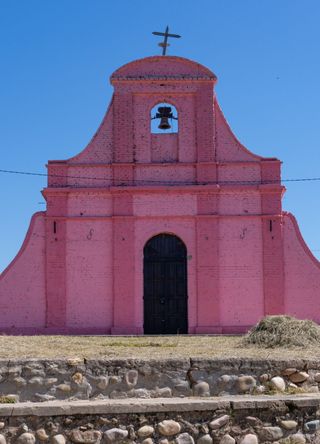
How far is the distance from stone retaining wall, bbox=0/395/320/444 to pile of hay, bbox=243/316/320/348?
2998 millimetres

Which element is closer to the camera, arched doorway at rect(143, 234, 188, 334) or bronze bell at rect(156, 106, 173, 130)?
arched doorway at rect(143, 234, 188, 334)

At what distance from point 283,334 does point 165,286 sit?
9.59m

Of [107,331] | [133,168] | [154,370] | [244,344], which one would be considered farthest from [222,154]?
[154,370]

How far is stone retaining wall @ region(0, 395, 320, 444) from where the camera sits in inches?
279

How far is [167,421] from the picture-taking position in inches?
285

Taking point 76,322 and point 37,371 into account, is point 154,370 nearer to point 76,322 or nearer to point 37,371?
point 37,371

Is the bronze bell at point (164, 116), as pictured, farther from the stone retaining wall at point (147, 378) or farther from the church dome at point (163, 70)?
the stone retaining wall at point (147, 378)

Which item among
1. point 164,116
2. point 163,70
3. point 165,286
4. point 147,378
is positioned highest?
point 163,70

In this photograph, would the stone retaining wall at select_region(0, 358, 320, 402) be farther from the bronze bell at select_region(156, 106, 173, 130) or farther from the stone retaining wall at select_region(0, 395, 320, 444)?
the bronze bell at select_region(156, 106, 173, 130)

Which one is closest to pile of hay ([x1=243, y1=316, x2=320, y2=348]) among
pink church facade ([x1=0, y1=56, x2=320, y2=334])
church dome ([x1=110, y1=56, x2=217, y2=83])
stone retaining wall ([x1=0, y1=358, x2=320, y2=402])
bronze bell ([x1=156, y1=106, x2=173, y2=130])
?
stone retaining wall ([x1=0, y1=358, x2=320, y2=402])

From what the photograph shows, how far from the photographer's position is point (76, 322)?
792 inches

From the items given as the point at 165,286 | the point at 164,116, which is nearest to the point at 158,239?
the point at 165,286

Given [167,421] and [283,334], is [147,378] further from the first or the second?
[283,334]

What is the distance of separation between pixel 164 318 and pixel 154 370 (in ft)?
41.2
